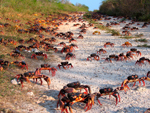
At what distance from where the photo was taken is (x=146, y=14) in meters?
16.4

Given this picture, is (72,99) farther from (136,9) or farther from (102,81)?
(136,9)

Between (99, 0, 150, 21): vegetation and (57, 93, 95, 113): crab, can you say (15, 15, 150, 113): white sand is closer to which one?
(57, 93, 95, 113): crab

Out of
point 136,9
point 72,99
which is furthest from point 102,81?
point 136,9

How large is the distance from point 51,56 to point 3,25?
5042mm

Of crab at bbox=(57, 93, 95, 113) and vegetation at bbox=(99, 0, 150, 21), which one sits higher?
vegetation at bbox=(99, 0, 150, 21)

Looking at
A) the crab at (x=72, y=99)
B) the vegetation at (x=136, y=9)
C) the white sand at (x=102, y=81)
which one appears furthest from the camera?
the vegetation at (x=136, y=9)

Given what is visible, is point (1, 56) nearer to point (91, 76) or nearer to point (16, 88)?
point (16, 88)

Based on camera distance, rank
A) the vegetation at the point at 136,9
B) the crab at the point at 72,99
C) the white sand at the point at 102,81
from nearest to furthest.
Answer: the crab at the point at 72,99
the white sand at the point at 102,81
the vegetation at the point at 136,9

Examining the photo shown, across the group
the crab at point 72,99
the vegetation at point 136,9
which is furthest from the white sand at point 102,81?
the vegetation at point 136,9

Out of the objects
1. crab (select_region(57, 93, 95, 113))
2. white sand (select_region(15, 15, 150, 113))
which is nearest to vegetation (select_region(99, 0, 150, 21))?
white sand (select_region(15, 15, 150, 113))

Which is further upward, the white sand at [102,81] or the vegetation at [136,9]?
the vegetation at [136,9]

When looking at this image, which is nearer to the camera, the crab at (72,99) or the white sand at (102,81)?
the crab at (72,99)


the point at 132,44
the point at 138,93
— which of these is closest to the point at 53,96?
the point at 138,93

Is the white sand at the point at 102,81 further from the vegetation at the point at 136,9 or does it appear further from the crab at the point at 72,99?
the vegetation at the point at 136,9
